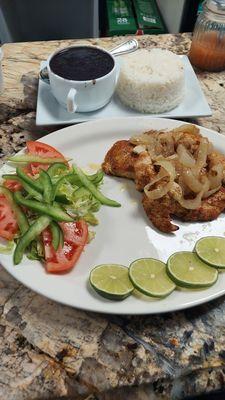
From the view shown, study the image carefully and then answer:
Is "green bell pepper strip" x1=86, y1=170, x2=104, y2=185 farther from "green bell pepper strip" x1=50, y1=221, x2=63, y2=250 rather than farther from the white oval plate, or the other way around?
"green bell pepper strip" x1=50, y1=221, x2=63, y2=250

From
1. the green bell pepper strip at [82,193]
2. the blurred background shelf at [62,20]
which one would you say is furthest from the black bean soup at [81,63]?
the blurred background shelf at [62,20]

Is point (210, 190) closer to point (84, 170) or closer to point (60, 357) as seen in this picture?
point (84, 170)

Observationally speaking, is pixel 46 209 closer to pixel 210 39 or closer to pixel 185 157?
pixel 185 157

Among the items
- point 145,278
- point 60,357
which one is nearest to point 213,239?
point 145,278

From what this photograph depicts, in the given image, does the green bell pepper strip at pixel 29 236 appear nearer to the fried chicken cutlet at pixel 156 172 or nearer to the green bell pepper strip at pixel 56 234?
the green bell pepper strip at pixel 56 234

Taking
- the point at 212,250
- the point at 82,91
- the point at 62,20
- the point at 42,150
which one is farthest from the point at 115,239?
the point at 62,20

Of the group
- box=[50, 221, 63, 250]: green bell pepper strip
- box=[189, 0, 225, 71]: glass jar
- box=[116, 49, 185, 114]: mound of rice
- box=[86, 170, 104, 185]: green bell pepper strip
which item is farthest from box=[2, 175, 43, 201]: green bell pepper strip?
box=[189, 0, 225, 71]: glass jar
